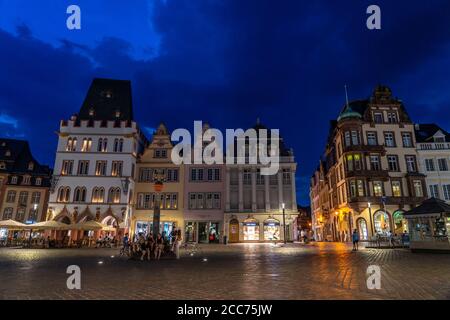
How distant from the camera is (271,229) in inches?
1762

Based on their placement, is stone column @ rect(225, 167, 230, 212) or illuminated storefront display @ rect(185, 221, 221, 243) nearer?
illuminated storefront display @ rect(185, 221, 221, 243)

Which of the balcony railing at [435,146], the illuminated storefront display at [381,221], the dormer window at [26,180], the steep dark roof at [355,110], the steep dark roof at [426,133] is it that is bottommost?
the illuminated storefront display at [381,221]

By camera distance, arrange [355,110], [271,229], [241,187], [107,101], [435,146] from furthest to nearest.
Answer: [107,101], [355,110], [241,187], [271,229], [435,146]

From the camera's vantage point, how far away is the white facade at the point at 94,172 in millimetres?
41625

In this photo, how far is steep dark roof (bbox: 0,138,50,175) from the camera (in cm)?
5581

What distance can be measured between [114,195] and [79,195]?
4866 mm

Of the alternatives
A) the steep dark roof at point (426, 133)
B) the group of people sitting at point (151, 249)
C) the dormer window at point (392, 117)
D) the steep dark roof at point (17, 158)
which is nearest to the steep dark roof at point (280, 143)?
the dormer window at point (392, 117)

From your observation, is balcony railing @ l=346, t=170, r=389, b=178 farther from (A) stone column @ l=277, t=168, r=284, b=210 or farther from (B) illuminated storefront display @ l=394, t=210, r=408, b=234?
(A) stone column @ l=277, t=168, r=284, b=210

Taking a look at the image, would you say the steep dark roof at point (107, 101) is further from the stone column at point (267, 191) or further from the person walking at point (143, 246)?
the person walking at point (143, 246)

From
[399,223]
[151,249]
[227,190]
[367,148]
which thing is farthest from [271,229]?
[151,249]

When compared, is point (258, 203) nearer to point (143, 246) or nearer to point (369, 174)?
point (369, 174)

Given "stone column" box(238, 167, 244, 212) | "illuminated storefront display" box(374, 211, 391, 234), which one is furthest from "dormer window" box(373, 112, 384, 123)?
"stone column" box(238, 167, 244, 212)

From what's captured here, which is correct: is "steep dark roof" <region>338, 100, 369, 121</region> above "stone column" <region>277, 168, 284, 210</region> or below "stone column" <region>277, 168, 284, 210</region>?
above
